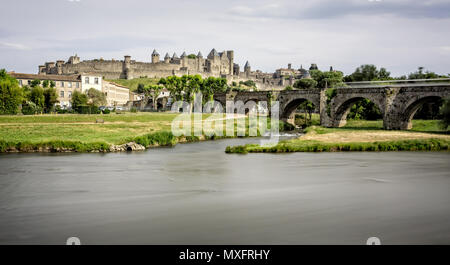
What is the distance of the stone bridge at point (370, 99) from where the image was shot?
123ft

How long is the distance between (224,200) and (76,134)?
20.1 meters

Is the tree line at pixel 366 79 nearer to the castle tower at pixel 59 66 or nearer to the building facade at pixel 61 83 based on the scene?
the building facade at pixel 61 83

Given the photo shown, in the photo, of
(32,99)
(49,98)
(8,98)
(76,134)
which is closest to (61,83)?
(49,98)

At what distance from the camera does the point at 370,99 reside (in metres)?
42.3

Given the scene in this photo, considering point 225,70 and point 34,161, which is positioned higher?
point 225,70

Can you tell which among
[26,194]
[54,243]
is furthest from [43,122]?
[54,243]

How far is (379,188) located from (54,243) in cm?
1199

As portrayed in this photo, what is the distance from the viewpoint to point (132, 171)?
1947 centimetres

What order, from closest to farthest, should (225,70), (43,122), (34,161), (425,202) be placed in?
1. (425,202)
2. (34,161)
3. (43,122)
4. (225,70)

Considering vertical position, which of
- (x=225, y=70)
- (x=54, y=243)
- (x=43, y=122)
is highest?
(x=225, y=70)

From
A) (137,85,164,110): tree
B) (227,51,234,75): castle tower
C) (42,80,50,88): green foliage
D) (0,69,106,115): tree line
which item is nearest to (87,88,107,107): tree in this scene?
(0,69,106,115): tree line

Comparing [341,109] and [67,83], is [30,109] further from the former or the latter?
[341,109]

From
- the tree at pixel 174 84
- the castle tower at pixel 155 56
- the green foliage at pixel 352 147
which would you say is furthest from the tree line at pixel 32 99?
the castle tower at pixel 155 56
